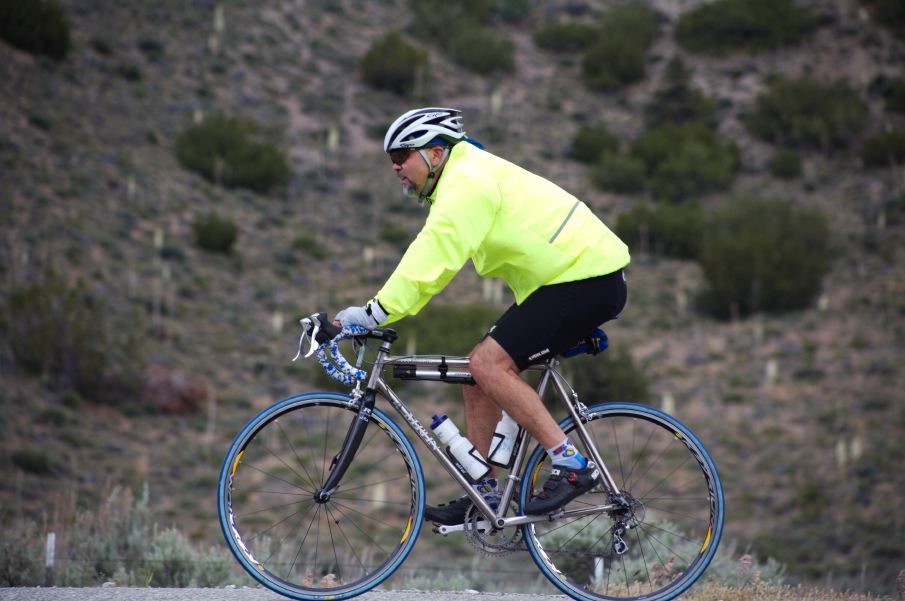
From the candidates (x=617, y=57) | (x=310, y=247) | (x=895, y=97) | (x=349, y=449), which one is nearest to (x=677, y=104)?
(x=617, y=57)

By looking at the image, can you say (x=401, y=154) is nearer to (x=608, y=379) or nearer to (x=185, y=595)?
(x=185, y=595)

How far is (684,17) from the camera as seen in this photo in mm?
40812

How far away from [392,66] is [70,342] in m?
17.2

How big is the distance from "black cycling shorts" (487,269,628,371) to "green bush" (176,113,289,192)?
82.8 ft

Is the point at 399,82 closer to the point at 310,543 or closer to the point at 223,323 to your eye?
the point at 223,323

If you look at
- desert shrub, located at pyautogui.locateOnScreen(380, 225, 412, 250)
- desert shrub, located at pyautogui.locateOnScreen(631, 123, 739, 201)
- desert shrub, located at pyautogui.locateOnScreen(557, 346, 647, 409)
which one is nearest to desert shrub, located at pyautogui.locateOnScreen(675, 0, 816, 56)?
desert shrub, located at pyautogui.locateOnScreen(631, 123, 739, 201)

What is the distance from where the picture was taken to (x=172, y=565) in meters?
6.91

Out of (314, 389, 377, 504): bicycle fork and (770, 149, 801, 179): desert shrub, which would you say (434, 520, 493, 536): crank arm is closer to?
(314, 389, 377, 504): bicycle fork

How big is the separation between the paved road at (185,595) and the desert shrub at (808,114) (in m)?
31.7

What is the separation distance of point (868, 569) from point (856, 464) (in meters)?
4.50

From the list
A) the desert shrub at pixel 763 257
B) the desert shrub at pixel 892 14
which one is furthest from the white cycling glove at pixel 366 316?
the desert shrub at pixel 892 14

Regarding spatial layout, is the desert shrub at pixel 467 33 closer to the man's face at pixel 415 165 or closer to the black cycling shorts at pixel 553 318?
the man's face at pixel 415 165

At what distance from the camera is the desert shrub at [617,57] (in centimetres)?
3797

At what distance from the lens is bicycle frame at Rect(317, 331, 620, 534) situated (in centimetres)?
437
